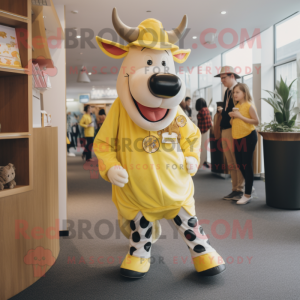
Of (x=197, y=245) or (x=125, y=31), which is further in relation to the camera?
(x=197, y=245)

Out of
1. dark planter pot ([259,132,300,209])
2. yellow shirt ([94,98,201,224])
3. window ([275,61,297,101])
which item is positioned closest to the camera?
yellow shirt ([94,98,201,224])

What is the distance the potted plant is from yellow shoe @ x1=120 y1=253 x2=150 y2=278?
2.11 meters

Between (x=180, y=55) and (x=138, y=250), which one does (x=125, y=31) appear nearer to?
(x=180, y=55)

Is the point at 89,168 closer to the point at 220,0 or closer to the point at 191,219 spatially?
the point at 220,0

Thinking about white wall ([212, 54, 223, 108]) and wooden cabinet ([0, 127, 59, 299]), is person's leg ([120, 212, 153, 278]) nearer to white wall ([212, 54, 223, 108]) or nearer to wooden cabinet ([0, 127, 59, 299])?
wooden cabinet ([0, 127, 59, 299])

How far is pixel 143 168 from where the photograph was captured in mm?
1993

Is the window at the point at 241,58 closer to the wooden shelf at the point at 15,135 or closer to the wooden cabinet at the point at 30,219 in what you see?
the wooden cabinet at the point at 30,219

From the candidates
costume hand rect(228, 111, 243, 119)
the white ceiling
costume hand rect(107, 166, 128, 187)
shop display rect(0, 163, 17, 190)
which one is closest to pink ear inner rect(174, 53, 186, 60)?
costume hand rect(107, 166, 128, 187)

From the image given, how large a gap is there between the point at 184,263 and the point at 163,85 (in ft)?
4.29

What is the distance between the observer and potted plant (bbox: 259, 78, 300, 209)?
355 cm

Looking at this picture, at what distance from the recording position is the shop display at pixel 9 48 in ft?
6.18

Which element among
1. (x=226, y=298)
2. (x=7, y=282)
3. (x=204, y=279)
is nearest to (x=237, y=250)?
(x=204, y=279)

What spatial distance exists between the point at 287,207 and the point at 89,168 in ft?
15.9

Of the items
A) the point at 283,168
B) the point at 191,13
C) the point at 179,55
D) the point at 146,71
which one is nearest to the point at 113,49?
the point at 146,71
